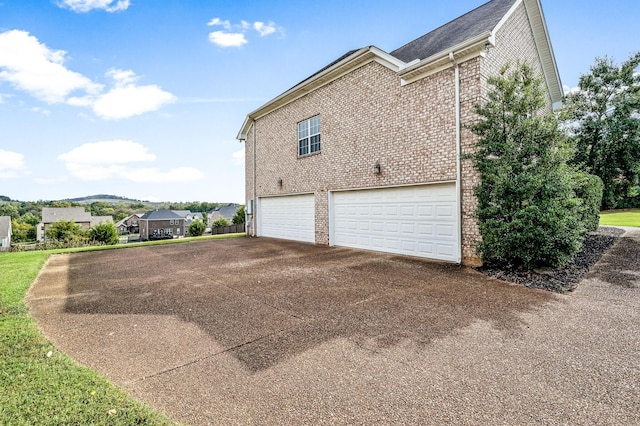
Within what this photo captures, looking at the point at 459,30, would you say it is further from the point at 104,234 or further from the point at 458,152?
the point at 104,234

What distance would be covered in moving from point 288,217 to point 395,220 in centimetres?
584

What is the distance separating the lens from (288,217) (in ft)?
44.2

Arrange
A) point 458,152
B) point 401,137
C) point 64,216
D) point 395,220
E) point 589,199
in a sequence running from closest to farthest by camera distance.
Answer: point 458,152 < point 401,137 < point 589,199 < point 395,220 < point 64,216

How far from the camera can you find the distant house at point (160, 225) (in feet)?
194

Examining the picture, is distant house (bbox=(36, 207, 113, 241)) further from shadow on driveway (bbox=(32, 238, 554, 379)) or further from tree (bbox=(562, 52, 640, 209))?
tree (bbox=(562, 52, 640, 209))

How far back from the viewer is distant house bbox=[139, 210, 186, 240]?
194 ft

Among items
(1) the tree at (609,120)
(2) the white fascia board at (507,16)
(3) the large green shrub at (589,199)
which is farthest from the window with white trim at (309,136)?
(1) the tree at (609,120)

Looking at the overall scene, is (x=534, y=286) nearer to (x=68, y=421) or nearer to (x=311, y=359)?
(x=311, y=359)

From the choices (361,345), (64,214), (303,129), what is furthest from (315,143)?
(64,214)

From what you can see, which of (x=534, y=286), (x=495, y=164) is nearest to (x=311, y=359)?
(x=534, y=286)

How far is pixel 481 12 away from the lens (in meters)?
9.62

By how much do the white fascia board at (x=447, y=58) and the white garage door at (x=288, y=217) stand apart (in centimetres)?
560

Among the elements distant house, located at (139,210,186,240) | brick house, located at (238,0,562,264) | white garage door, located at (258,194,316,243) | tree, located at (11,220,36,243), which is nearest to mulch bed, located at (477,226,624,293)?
brick house, located at (238,0,562,264)

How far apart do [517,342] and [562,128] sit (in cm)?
513
